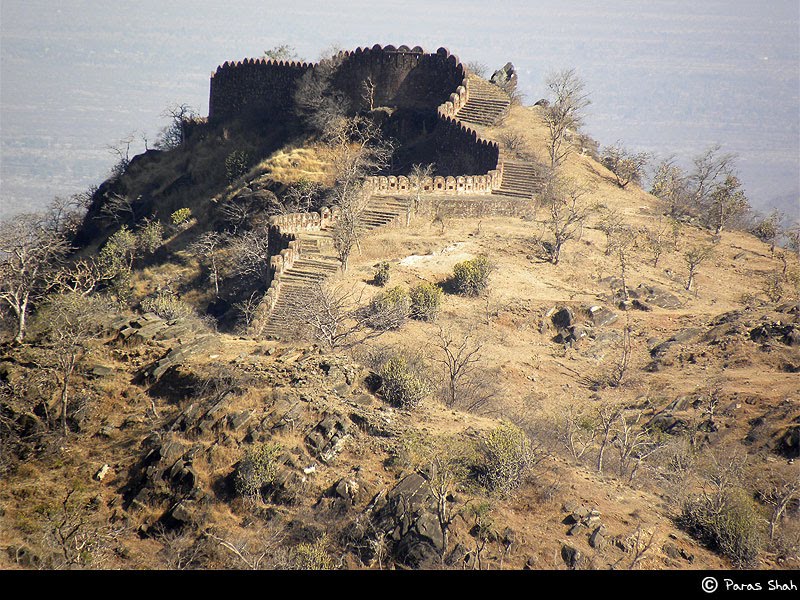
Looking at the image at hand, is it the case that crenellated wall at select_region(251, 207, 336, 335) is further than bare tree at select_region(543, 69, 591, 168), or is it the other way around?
bare tree at select_region(543, 69, 591, 168)

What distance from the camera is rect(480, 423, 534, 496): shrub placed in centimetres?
1564

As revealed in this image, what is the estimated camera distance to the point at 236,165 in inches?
1763

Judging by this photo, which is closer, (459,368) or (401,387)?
(401,387)

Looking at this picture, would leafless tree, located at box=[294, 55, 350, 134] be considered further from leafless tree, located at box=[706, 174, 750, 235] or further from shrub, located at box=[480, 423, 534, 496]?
shrub, located at box=[480, 423, 534, 496]

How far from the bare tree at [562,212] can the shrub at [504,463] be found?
17914 millimetres

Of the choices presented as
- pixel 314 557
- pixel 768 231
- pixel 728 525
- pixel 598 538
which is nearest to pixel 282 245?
pixel 314 557

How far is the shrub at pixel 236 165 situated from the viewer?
146 ft

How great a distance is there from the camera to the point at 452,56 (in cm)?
4478

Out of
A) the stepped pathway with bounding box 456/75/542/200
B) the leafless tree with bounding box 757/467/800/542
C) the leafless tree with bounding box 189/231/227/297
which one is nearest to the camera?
the leafless tree with bounding box 757/467/800/542

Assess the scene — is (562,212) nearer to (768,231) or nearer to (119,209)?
(768,231)

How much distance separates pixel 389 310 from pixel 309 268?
544cm

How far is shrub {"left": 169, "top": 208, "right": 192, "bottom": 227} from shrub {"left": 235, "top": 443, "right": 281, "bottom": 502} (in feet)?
93.5

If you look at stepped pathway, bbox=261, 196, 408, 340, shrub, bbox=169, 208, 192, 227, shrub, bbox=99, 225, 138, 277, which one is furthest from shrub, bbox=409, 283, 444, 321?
shrub, bbox=169, 208, 192, 227
